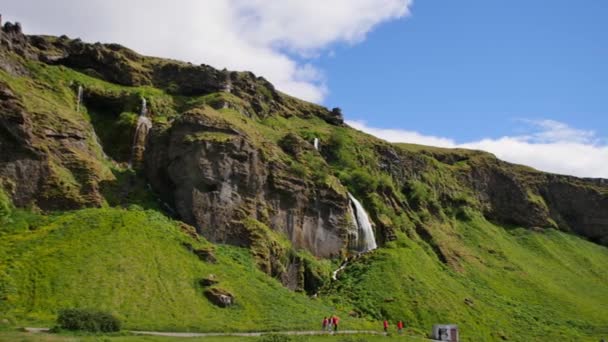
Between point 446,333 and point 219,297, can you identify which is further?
point 446,333

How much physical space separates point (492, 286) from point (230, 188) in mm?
47419

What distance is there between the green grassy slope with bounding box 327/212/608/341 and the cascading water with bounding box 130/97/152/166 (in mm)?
29845

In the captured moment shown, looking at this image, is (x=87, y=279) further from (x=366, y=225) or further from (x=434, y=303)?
(x=366, y=225)

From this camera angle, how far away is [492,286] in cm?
9656

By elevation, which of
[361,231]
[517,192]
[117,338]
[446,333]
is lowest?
[446,333]

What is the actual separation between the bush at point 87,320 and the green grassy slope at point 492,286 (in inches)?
1375

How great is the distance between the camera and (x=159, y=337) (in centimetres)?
4256

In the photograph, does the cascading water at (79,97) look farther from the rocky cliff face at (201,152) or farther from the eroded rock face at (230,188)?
the eroded rock face at (230,188)

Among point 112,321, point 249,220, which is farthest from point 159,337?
point 249,220

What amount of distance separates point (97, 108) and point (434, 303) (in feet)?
171

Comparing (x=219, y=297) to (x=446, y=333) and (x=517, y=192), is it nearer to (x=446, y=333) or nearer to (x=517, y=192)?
(x=446, y=333)

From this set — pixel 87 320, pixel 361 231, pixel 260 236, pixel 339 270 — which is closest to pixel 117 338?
pixel 87 320

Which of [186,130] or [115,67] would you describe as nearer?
[186,130]

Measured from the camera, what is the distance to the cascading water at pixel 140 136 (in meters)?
79.6
